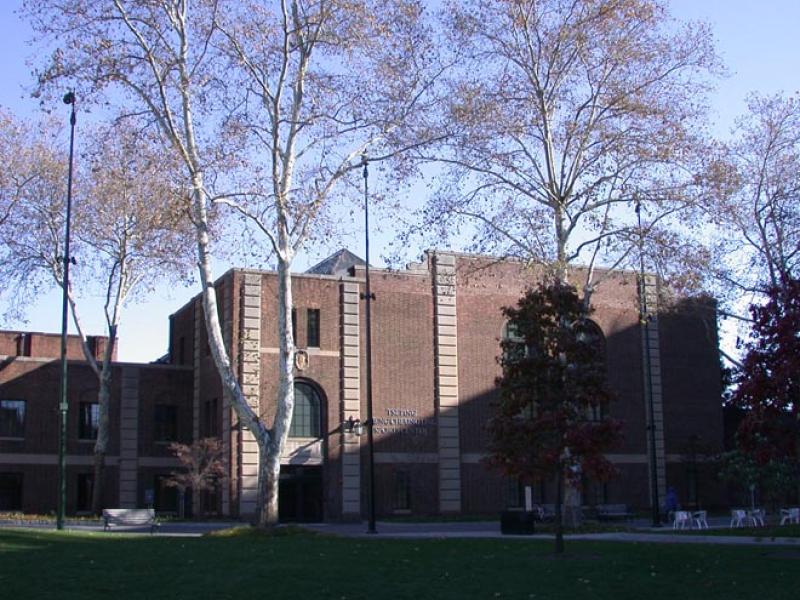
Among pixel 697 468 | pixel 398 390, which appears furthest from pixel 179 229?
pixel 697 468

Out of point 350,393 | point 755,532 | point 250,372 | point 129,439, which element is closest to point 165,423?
point 129,439

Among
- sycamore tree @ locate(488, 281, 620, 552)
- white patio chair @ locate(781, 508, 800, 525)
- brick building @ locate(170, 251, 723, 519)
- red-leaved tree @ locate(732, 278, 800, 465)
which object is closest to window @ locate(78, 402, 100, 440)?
brick building @ locate(170, 251, 723, 519)

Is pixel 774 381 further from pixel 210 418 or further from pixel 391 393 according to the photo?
pixel 210 418

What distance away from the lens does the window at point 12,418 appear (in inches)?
1937

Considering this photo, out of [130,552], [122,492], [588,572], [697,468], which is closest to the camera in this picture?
[588,572]

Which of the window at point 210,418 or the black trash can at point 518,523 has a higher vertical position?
the window at point 210,418

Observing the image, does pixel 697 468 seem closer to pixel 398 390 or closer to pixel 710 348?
pixel 710 348

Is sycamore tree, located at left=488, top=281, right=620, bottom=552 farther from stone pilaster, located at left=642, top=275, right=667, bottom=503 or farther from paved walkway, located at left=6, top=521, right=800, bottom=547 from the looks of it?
stone pilaster, located at left=642, top=275, right=667, bottom=503

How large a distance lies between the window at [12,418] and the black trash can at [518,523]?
2788 cm

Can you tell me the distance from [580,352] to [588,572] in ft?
16.0

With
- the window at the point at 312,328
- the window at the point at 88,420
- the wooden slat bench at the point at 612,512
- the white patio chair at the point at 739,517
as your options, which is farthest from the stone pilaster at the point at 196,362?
the white patio chair at the point at 739,517

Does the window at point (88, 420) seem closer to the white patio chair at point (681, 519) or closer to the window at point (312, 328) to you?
the window at point (312, 328)

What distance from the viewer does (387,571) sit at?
57.3 ft

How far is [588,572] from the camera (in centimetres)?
1750
